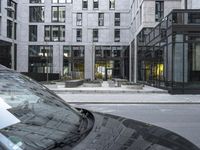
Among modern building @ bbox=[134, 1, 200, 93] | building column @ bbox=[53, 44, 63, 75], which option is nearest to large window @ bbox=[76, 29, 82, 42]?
building column @ bbox=[53, 44, 63, 75]

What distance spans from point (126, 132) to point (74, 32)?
66.0m

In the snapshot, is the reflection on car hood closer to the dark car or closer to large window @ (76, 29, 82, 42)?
the dark car

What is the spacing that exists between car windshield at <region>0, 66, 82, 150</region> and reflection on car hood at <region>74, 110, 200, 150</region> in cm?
14

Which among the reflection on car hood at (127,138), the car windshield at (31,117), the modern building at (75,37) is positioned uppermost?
the modern building at (75,37)

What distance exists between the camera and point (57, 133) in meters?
2.59

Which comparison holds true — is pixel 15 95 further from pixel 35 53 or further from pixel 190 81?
pixel 35 53

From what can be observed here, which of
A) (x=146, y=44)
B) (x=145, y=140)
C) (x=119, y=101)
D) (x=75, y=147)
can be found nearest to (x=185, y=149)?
(x=145, y=140)

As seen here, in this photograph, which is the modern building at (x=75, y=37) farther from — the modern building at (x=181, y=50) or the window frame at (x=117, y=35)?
the modern building at (x=181, y=50)

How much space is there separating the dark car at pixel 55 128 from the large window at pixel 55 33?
6535 centimetres

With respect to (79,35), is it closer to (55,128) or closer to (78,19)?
(78,19)

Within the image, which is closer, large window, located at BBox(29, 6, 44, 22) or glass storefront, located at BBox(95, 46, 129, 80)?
glass storefront, located at BBox(95, 46, 129, 80)

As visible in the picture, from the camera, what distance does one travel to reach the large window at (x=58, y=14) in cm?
6888

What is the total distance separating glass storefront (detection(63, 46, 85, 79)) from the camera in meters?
68.1

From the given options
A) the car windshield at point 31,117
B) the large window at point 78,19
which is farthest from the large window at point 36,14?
the car windshield at point 31,117
